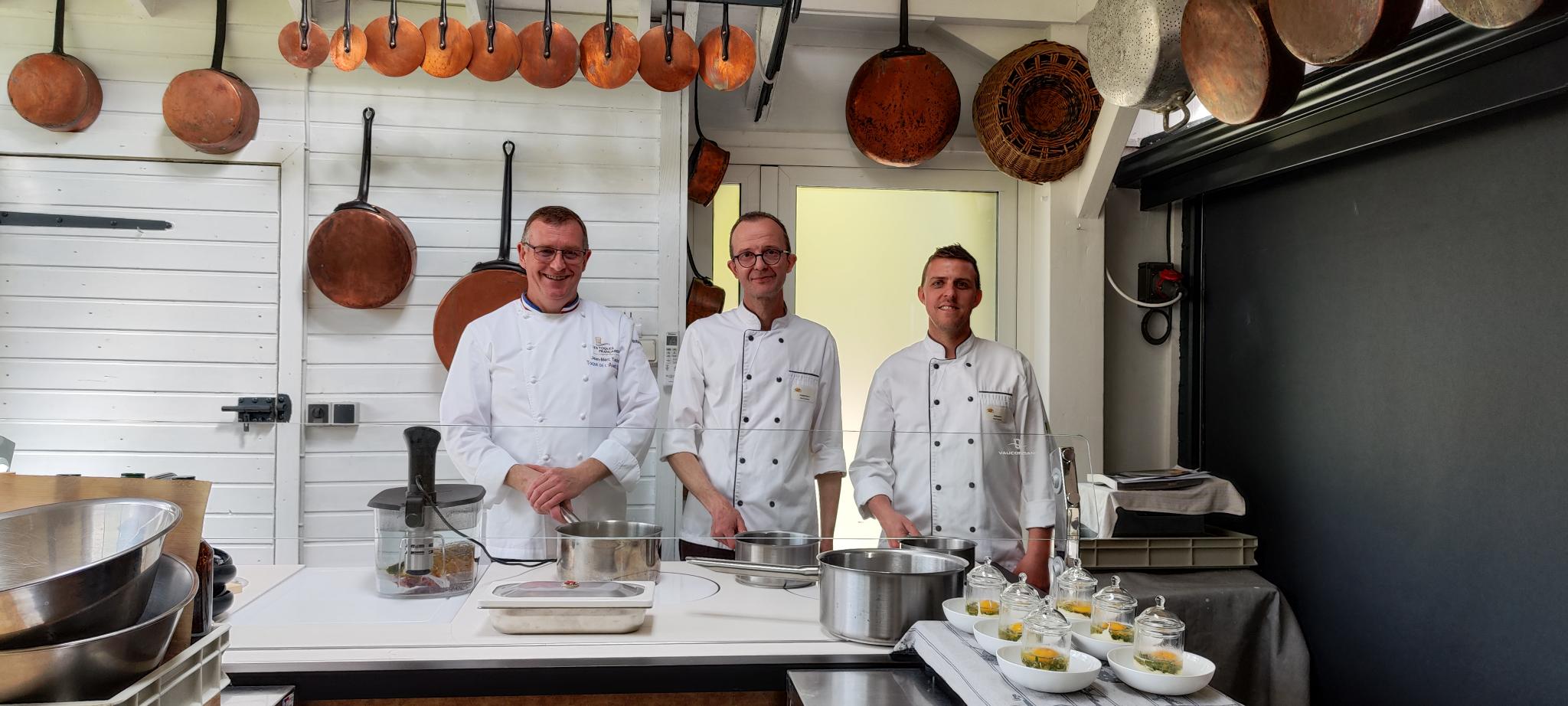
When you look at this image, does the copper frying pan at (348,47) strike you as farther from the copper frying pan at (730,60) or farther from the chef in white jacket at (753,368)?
the chef in white jacket at (753,368)

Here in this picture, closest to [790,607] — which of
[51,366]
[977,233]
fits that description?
[977,233]

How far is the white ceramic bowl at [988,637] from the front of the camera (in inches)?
64.1

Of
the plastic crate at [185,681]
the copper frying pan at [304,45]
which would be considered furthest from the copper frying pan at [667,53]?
the plastic crate at [185,681]

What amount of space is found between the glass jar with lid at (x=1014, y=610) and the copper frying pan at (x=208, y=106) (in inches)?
125

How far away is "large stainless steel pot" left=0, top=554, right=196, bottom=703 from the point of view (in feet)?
3.04

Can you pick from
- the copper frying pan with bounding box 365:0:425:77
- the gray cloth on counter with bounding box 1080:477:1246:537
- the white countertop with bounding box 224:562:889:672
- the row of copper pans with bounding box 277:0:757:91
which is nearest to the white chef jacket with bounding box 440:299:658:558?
the white countertop with bounding box 224:562:889:672

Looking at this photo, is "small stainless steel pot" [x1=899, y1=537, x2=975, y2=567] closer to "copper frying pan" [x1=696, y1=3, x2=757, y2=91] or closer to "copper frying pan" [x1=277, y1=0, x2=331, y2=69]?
"copper frying pan" [x1=696, y1=3, x2=757, y2=91]

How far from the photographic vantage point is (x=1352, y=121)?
9.66 feet

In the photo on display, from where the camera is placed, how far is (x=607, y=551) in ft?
6.66

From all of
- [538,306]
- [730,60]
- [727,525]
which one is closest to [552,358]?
[538,306]

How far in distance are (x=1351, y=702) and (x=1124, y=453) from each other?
1.32 meters

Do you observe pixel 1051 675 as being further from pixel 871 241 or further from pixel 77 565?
pixel 871 241

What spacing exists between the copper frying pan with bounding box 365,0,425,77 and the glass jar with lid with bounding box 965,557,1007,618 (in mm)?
2544

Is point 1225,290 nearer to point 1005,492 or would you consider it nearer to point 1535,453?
point 1535,453
